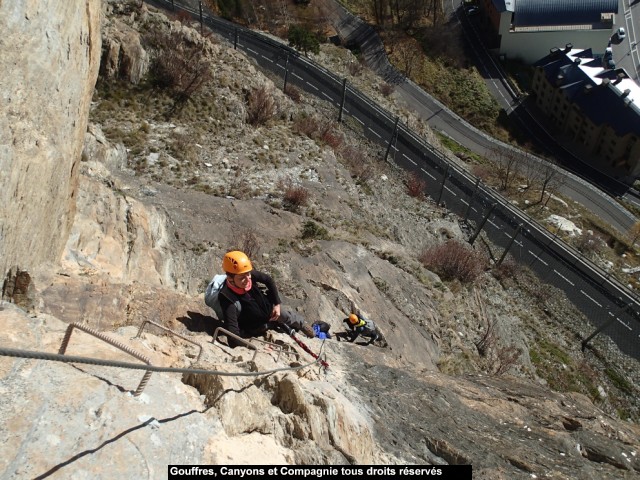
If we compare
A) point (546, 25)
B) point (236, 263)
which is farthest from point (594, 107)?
point (236, 263)

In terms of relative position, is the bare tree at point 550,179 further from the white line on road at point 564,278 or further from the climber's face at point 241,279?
the climber's face at point 241,279

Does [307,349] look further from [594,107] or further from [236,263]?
[594,107]

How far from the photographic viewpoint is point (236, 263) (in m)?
7.91

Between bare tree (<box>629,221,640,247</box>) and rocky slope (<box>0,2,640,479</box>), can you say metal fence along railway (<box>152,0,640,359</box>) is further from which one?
bare tree (<box>629,221,640,247</box>)

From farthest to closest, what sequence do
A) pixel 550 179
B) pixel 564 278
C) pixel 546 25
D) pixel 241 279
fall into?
1. pixel 546 25
2. pixel 550 179
3. pixel 564 278
4. pixel 241 279

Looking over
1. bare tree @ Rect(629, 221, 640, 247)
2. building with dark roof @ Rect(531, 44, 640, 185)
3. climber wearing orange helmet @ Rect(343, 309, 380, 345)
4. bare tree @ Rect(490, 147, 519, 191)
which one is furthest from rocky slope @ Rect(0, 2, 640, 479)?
building with dark roof @ Rect(531, 44, 640, 185)

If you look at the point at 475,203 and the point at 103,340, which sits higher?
the point at 103,340

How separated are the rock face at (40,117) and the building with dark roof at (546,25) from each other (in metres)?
77.3

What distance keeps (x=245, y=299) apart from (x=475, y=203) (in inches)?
1361

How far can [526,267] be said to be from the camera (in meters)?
35.9

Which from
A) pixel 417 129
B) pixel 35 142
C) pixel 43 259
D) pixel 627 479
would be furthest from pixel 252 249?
pixel 417 129

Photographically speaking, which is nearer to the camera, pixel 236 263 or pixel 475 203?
pixel 236 263

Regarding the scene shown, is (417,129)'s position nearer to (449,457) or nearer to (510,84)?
(510,84)

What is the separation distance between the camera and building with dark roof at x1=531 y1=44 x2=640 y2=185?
2327 inches
